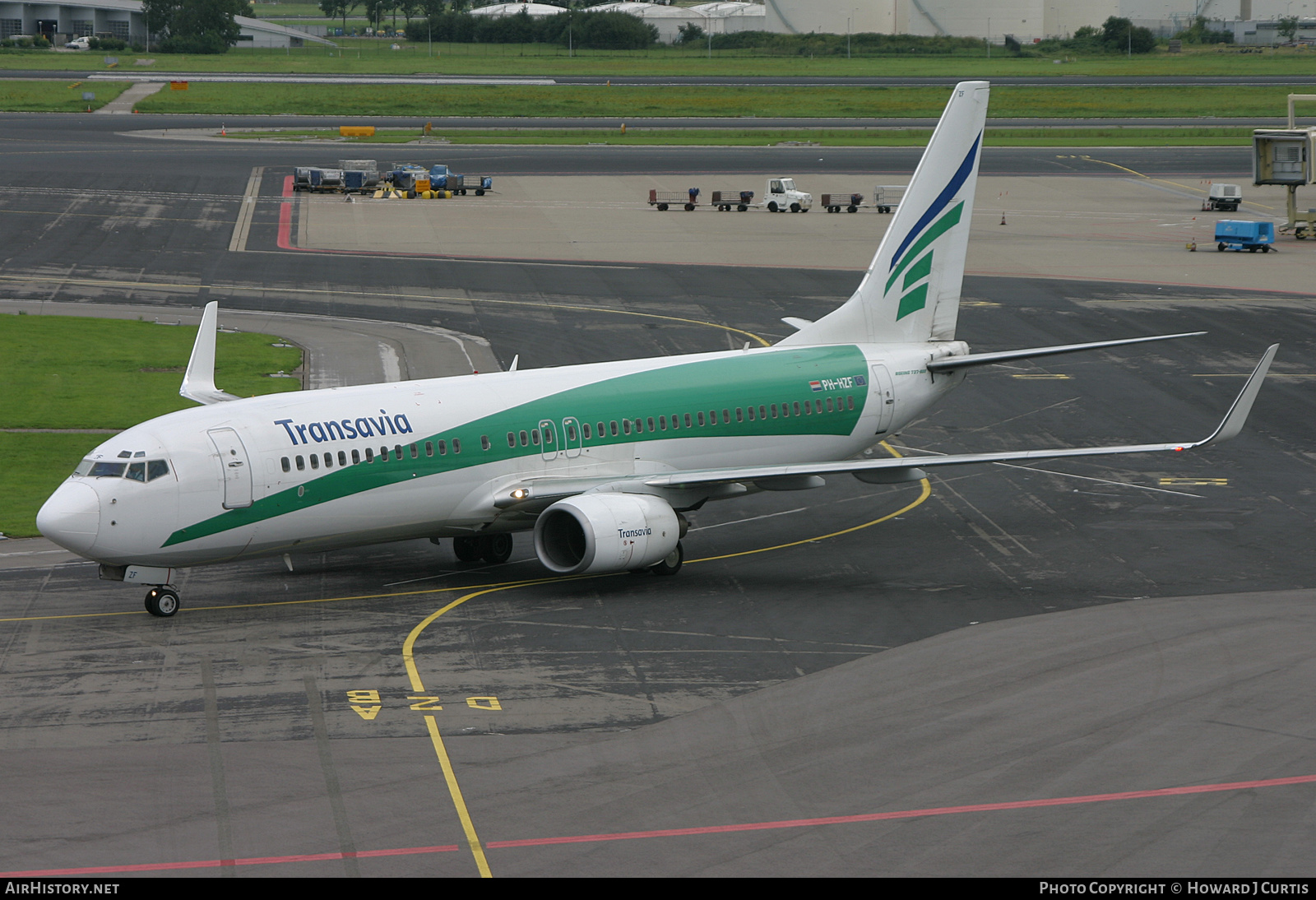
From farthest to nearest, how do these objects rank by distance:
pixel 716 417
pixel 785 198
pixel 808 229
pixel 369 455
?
pixel 785 198 < pixel 808 229 < pixel 716 417 < pixel 369 455

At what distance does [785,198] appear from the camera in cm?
10088

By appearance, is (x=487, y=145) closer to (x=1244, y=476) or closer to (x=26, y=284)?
(x=26, y=284)

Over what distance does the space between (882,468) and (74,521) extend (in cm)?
1778

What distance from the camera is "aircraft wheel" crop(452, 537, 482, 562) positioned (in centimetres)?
3662

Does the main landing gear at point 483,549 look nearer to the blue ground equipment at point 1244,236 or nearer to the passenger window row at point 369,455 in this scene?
the passenger window row at point 369,455

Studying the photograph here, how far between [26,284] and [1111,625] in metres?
59.4

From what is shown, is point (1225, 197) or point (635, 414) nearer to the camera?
point (635, 414)

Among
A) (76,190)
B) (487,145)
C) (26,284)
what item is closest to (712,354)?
(26,284)

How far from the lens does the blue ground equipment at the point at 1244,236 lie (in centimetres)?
8612

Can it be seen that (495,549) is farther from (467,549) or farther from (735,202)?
(735,202)

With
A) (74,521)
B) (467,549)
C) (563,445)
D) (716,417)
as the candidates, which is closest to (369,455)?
(467,549)

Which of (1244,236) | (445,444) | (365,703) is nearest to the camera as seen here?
(365,703)

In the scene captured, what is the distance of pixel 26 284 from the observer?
7338 centimetres

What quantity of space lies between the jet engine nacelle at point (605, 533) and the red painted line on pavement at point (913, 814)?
1246 centimetres
